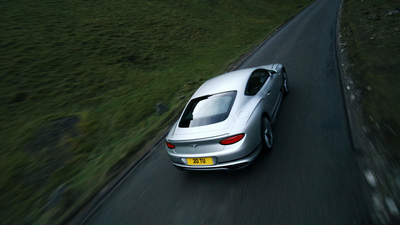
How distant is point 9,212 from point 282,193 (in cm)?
478

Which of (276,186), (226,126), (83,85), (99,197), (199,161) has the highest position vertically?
(226,126)

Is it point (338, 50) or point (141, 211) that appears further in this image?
point (338, 50)

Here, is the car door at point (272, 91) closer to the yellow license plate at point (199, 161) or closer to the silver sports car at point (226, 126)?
the silver sports car at point (226, 126)

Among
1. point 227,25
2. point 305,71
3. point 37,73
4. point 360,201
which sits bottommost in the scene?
point 227,25

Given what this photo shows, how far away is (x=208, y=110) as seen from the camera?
3.88 meters

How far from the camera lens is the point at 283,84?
568 centimetres

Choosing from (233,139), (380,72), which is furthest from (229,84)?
(380,72)

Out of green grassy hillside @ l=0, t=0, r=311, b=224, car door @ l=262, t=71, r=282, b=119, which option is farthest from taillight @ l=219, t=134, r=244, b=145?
A: green grassy hillside @ l=0, t=0, r=311, b=224

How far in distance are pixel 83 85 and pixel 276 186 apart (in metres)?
9.42

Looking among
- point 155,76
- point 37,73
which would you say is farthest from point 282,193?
point 37,73

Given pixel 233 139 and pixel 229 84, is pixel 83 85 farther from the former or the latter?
pixel 233 139

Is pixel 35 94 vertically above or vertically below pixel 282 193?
below

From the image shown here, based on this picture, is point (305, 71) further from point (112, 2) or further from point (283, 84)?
point (112, 2)

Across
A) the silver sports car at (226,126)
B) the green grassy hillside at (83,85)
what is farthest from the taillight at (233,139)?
the green grassy hillside at (83,85)
